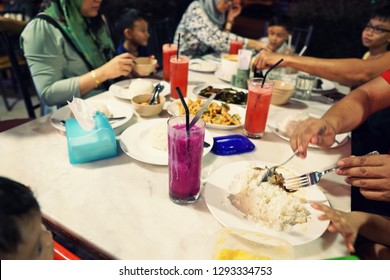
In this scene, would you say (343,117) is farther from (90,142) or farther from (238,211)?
(90,142)

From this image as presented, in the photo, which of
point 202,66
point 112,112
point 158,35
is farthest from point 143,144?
point 158,35

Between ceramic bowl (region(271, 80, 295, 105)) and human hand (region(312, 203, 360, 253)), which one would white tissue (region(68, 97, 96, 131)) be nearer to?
human hand (region(312, 203, 360, 253))

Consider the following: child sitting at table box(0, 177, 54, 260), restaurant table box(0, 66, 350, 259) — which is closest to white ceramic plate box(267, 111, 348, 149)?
restaurant table box(0, 66, 350, 259)

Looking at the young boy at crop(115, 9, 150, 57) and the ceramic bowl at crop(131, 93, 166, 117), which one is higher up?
the young boy at crop(115, 9, 150, 57)

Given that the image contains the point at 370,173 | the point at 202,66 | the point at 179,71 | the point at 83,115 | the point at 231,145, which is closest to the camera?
the point at 370,173

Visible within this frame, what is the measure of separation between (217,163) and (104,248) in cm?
57

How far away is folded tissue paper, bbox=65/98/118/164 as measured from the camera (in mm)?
1122

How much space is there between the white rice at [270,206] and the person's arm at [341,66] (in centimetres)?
113

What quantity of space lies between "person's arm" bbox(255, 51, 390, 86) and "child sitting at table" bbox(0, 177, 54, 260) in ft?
5.40

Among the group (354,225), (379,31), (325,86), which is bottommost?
(354,225)

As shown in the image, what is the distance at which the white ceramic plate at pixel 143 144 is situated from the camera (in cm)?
117

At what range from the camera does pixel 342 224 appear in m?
0.88

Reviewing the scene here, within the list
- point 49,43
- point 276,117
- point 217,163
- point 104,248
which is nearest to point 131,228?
point 104,248

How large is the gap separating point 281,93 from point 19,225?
1.50 meters
